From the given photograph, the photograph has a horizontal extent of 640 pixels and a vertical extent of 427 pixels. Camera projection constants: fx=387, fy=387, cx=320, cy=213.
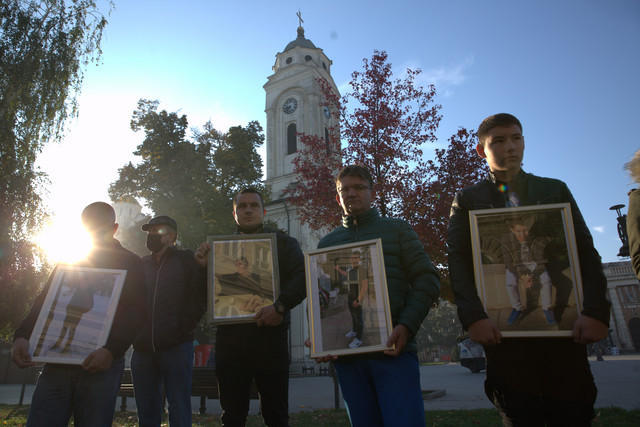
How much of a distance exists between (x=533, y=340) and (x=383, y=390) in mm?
877

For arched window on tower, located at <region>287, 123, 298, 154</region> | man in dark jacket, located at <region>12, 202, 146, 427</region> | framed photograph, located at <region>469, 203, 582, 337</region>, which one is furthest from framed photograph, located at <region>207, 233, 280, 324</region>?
Answer: arched window on tower, located at <region>287, 123, 298, 154</region>

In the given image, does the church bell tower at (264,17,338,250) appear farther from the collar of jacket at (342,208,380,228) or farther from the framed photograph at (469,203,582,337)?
the framed photograph at (469,203,582,337)

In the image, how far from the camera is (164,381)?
3.70 meters

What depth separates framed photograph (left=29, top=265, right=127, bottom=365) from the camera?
2.71 m

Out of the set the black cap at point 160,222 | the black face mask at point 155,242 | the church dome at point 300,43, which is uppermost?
the church dome at point 300,43

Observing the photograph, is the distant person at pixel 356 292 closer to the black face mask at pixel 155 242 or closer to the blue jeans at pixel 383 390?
the blue jeans at pixel 383 390

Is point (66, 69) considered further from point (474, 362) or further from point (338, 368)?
point (474, 362)

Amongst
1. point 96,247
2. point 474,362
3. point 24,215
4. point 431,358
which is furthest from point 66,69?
point 431,358

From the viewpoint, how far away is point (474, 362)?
1923cm

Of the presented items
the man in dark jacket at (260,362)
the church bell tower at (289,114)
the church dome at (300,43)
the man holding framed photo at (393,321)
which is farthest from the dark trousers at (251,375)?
the church dome at (300,43)

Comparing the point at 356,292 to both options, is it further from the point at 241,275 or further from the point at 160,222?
the point at 160,222

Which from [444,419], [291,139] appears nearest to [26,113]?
[444,419]

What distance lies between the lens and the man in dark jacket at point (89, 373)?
2695 millimetres

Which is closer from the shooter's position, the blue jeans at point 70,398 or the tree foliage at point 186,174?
the blue jeans at point 70,398
